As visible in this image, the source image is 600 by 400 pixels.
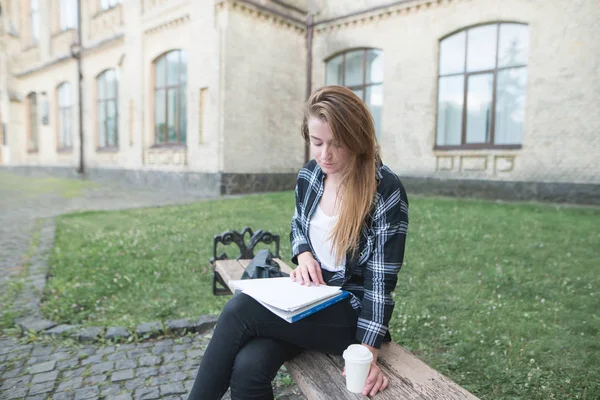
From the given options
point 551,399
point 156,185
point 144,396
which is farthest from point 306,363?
point 156,185

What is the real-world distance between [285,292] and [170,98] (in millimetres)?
14659

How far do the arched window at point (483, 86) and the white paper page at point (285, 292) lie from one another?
11191mm

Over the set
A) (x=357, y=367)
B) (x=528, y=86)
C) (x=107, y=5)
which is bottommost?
(x=357, y=367)

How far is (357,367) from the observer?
1544 millimetres

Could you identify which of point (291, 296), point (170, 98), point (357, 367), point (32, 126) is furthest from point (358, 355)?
point (32, 126)

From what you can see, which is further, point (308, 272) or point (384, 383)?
point (308, 272)

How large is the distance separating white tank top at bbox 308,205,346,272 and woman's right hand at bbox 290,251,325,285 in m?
0.06

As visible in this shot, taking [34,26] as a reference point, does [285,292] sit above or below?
below

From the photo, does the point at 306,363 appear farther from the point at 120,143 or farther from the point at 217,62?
the point at 120,143

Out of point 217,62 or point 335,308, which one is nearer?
point 335,308

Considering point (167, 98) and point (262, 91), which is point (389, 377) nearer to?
point (262, 91)

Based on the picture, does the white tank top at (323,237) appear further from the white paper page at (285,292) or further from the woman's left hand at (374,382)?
the woman's left hand at (374,382)

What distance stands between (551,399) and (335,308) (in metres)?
1.63

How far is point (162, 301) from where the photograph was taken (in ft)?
13.5
